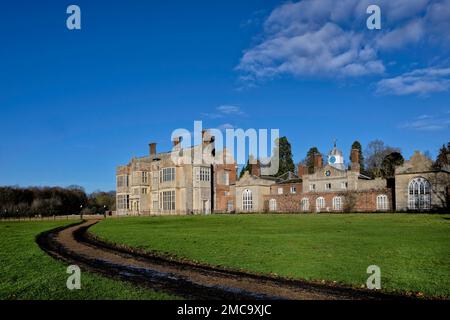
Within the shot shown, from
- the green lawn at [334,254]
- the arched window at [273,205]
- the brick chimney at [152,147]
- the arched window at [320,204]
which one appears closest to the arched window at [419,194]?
the arched window at [320,204]

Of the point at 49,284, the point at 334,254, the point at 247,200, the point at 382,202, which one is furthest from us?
the point at 247,200

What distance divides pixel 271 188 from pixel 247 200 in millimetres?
4377

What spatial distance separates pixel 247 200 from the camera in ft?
221

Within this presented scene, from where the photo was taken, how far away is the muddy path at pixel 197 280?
11394 mm

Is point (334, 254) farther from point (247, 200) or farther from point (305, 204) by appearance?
point (247, 200)

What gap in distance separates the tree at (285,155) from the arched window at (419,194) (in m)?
38.6

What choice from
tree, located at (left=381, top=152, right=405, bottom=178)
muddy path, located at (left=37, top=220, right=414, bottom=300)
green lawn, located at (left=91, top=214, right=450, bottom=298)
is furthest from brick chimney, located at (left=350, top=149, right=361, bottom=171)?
muddy path, located at (left=37, top=220, right=414, bottom=300)

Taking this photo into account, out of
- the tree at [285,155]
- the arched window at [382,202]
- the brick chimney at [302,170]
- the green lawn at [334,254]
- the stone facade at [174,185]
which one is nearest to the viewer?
the green lawn at [334,254]

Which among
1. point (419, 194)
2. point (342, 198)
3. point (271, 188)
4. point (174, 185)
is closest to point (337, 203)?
point (342, 198)

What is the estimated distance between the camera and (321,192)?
2393 inches

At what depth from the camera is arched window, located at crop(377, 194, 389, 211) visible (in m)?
53.9

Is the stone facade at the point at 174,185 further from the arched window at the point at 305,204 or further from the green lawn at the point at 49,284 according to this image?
the green lawn at the point at 49,284

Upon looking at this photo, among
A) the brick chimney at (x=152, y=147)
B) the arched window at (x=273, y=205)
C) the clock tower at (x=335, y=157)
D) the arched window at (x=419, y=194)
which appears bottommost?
the arched window at (x=273, y=205)

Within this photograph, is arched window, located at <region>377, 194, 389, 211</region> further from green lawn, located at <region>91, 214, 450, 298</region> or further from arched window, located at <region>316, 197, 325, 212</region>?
green lawn, located at <region>91, 214, 450, 298</region>
